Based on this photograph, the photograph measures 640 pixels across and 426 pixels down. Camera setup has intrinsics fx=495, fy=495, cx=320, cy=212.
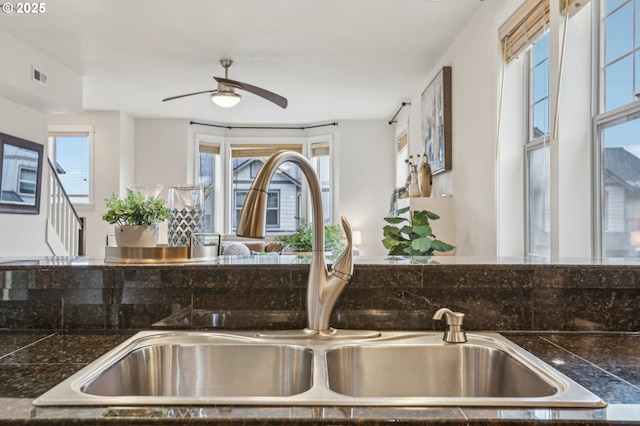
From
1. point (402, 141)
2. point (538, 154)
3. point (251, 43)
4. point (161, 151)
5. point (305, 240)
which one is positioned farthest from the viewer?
point (161, 151)

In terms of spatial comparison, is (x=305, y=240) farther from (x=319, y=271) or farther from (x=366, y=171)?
(x=319, y=271)

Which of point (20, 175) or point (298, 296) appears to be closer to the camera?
point (298, 296)

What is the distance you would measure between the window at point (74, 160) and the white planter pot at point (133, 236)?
254 inches

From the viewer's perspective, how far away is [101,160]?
7.04 m

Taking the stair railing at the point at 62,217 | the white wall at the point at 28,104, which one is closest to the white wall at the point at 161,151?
the stair railing at the point at 62,217

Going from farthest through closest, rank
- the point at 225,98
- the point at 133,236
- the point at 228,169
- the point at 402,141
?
the point at 228,169 → the point at 402,141 → the point at 225,98 → the point at 133,236

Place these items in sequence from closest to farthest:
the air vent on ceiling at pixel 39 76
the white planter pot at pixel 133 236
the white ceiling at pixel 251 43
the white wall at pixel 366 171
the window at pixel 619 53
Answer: the white planter pot at pixel 133 236 → the window at pixel 619 53 → the white ceiling at pixel 251 43 → the air vent on ceiling at pixel 39 76 → the white wall at pixel 366 171

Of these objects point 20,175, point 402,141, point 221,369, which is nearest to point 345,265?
point 221,369

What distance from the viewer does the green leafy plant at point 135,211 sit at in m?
1.27

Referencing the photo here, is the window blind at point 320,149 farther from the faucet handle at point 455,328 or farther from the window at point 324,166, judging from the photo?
the faucet handle at point 455,328

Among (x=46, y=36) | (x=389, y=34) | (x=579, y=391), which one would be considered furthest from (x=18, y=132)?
(x=579, y=391)

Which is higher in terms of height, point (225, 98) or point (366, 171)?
point (225, 98)

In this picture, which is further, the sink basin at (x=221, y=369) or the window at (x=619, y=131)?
the window at (x=619, y=131)

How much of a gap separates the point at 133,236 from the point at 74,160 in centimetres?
669
